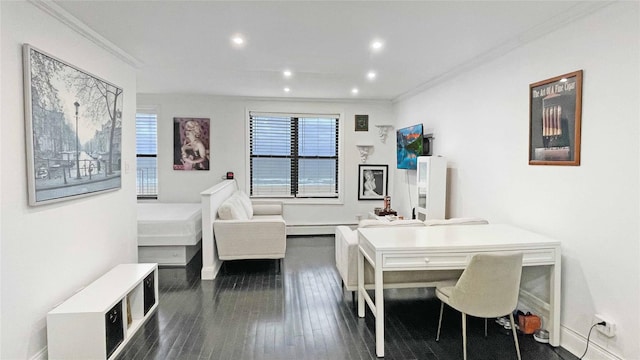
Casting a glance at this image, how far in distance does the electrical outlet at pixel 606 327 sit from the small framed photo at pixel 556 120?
107cm

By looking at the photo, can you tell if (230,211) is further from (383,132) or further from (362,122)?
(383,132)

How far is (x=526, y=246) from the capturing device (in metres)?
2.51

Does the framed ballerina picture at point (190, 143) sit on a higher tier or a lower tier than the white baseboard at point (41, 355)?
higher

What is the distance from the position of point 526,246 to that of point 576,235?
0.39 metres

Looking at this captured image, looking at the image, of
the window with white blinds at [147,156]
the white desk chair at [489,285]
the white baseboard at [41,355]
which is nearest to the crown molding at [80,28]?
the white baseboard at [41,355]

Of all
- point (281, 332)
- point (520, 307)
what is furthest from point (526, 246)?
point (281, 332)

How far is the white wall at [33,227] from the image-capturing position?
205 centimetres

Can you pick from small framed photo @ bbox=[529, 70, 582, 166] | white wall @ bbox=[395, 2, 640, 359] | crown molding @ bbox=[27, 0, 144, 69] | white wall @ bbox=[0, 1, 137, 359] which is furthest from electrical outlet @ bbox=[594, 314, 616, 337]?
crown molding @ bbox=[27, 0, 144, 69]

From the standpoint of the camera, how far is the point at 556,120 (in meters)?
2.70

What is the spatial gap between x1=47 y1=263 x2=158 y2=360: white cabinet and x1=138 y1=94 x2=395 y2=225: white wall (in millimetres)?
3502

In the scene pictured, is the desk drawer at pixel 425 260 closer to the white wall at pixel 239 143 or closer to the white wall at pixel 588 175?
the white wall at pixel 588 175

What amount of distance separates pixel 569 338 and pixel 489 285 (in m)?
0.94

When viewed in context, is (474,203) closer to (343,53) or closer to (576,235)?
(576,235)

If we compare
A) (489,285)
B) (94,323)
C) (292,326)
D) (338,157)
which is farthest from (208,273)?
(338,157)
